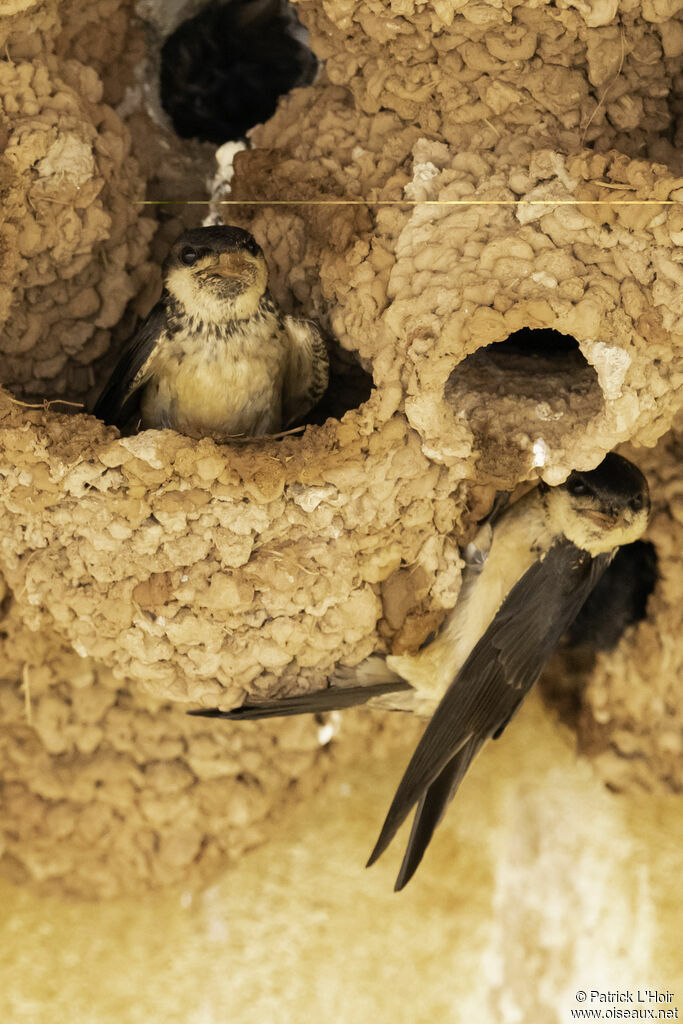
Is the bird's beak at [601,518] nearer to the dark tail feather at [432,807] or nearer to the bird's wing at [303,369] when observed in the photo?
the dark tail feather at [432,807]

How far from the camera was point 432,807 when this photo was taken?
9.96 feet

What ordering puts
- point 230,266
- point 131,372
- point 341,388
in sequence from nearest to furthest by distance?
point 230,266
point 131,372
point 341,388

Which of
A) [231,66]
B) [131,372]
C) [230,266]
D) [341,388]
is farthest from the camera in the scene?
[231,66]

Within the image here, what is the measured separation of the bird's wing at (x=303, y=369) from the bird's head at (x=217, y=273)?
125 mm

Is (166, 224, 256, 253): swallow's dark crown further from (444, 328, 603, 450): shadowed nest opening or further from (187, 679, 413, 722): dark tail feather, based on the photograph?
(187, 679, 413, 722): dark tail feather

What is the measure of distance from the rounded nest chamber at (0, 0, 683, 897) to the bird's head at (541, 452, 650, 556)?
0.24 meters

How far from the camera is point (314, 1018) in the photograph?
11.3ft

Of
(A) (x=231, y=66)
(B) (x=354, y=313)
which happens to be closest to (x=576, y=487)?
(B) (x=354, y=313)

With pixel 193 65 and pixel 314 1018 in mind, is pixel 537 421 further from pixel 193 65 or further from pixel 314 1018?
pixel 314 1018

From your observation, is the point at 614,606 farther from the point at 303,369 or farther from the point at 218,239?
the point at 218,239

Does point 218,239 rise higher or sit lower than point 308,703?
higher

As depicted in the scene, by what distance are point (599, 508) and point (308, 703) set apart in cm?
91

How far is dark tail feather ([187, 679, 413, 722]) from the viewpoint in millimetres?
3016

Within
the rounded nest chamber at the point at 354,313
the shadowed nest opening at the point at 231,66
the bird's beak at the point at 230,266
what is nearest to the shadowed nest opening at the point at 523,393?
the rounded nest chamber at the point at 354,313
